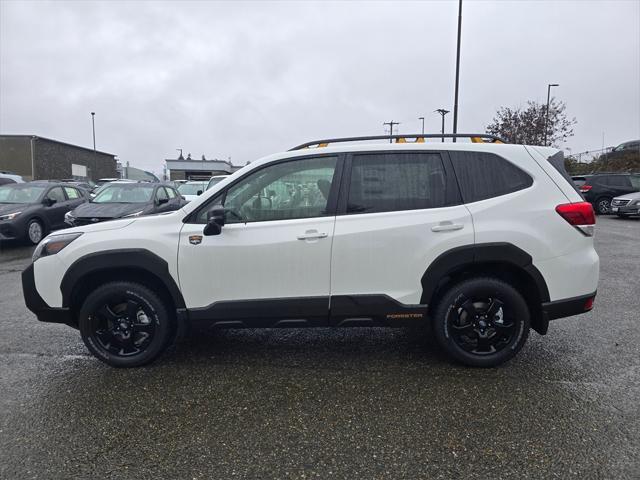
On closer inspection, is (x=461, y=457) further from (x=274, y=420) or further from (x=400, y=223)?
(x=400, y=223)

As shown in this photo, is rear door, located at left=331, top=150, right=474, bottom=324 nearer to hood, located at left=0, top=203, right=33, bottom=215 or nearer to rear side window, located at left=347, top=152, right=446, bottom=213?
rear side window, located at left=347, top=152, right=446, bottom=213

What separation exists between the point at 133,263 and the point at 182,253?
40cm

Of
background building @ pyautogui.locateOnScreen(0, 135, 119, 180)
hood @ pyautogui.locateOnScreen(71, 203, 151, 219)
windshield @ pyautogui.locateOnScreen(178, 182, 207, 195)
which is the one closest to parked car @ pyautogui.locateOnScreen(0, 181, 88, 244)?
hood @ pyautogui.locateOnScreen(71, 203, 151, 219)

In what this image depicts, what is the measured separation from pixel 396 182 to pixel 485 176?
71cm

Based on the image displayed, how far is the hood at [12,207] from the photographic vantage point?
1002 cm

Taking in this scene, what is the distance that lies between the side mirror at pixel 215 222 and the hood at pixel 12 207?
353 inches

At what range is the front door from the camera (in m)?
3.42

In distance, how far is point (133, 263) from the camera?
347 cm

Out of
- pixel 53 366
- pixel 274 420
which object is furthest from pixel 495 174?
pixel 53 366

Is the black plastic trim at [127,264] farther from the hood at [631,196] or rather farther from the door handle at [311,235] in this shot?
the hood at [631,196]

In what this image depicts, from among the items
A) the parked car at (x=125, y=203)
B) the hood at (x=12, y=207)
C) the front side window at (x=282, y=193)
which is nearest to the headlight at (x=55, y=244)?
the front side window at (x=282, y=193)

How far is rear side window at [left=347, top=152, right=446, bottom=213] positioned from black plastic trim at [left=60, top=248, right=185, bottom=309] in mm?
1517

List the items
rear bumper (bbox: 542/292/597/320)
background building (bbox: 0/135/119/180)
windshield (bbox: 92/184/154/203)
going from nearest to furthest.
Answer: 1. rear bumper (bbox: 542/292/597/320)
2. windshield (bbox: 92/184/154/203)
3. background building (bbox: 0/135/119/180)

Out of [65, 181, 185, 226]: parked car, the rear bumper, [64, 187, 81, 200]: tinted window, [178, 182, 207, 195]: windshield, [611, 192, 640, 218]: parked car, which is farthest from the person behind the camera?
[178, 182, 207, 195]: windshield
